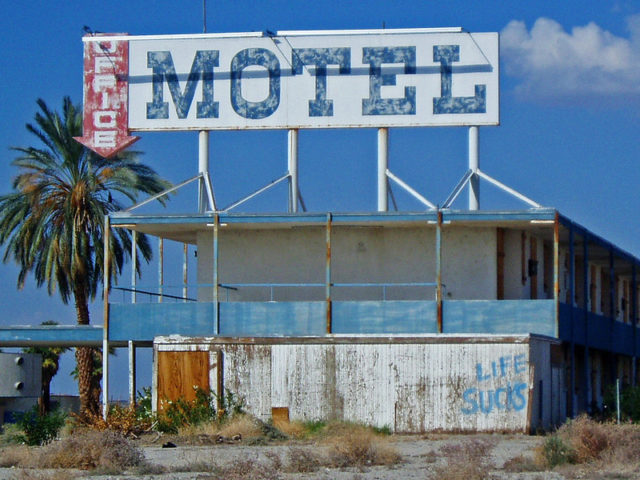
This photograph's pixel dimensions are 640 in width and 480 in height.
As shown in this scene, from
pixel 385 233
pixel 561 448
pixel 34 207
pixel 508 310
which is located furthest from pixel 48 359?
pixel 561 448

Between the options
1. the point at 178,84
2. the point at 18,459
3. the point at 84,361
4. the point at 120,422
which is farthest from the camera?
the point at 84,361

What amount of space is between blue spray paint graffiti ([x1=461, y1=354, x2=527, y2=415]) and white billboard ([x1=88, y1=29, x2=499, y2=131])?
7.41 metres

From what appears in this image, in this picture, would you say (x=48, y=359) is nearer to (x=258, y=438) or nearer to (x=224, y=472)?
(x=258, y=438)

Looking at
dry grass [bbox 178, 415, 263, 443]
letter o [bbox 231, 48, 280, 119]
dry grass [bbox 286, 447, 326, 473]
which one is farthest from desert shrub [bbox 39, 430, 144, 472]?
letter o [bbox 231, 48, 280, 119]

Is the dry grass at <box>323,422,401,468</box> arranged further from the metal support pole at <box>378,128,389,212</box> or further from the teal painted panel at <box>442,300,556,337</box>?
the metal support pole at <box>378,128,389,212</box>

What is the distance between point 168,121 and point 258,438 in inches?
436

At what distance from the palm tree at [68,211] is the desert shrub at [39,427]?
10.5 meters

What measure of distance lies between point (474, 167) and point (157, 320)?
8920mm

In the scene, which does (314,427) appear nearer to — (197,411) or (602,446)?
(197,411)

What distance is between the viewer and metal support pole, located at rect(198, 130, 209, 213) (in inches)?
1394

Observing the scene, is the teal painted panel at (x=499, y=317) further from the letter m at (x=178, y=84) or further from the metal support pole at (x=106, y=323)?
the letter m at (x=178, y=84)

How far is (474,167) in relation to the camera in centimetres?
3462

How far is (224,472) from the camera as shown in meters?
20.2

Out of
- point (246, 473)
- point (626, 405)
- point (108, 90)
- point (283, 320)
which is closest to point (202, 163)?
point (108, 90)
